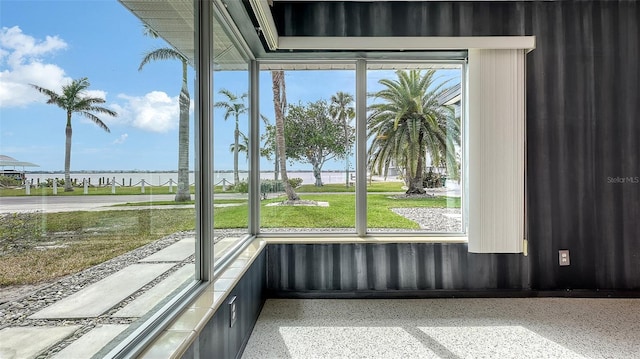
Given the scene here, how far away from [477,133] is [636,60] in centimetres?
158

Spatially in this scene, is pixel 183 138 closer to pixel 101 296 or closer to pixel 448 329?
pixel 101 296

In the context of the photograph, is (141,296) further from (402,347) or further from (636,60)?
(636,60)

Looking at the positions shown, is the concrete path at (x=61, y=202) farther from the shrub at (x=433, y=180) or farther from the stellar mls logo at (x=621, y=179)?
the stellar mls logo at (x=621, y=179)

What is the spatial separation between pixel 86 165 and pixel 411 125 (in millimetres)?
2730

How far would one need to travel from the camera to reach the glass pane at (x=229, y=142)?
2.05 metres

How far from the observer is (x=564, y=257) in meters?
2.89

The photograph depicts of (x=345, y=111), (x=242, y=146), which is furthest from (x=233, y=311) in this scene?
(x=345, y=111)

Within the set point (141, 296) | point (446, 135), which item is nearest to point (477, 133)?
point (446, 135)

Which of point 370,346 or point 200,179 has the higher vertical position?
point 200,179

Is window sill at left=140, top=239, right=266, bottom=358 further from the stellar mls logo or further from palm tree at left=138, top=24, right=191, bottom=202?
the stellar mls logo

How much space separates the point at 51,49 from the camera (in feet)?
2.75

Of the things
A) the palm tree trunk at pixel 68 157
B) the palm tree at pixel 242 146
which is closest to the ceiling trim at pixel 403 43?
the palm tree at pixel 242 146

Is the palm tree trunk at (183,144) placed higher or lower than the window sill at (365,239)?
higher

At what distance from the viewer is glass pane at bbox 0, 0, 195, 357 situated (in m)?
0.76
